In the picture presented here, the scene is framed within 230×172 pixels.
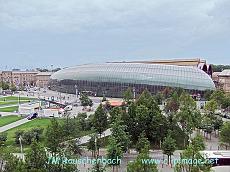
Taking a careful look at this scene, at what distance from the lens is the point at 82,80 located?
127188mm

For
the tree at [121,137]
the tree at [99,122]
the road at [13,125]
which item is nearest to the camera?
the tree at [121,137]

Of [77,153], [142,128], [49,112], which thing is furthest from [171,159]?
[49,112]

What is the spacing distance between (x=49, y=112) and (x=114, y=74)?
50.4m

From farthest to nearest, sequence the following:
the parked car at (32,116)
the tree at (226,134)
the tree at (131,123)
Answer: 1. the parked car at (32,116)
2. the tree at (131,123)
3. the tree at (226,134)

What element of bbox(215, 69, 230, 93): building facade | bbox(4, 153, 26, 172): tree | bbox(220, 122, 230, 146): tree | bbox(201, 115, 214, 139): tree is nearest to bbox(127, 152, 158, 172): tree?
bbox(4, 153, 26, 172): tree

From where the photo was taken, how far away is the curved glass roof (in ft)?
352

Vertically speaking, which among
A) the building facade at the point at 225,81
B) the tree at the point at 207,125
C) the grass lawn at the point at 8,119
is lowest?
the grass lawn at the point at 8,119

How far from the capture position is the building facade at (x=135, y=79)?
107625mm

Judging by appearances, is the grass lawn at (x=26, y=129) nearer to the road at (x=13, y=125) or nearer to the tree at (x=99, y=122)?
the road at (x=13, y=125)

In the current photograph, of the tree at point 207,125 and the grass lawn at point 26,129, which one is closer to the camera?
the grass lawn at point 26,129

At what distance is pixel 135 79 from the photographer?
113375mm

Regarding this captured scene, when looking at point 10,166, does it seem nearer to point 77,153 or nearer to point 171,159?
point 77,153

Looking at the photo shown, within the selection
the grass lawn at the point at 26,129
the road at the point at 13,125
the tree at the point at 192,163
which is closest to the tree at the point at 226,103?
the grass lawn at the point at 26,129

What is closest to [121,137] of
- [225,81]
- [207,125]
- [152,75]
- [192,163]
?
[192,163]
